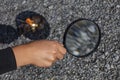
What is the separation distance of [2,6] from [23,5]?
0.42 m

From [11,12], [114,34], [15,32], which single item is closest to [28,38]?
[15,32]

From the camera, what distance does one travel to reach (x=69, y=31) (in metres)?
4.12

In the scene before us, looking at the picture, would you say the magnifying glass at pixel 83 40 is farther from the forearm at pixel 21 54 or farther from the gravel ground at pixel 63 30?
the forearm at pixel 21 54

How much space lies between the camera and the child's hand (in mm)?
2893

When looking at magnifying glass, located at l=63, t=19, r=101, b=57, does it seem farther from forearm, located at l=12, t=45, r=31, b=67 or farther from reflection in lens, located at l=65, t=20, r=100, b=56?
forearm, located at l=12, t=45, r=31, b=67

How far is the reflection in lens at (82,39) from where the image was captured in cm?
388

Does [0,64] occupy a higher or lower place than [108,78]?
higher

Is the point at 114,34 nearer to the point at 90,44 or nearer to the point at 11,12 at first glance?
the point at 90,44

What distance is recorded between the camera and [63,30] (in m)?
4.26

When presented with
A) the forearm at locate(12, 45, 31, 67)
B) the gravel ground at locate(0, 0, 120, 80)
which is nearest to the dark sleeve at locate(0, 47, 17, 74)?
the forearm at locate(12, 45, 31, 67)

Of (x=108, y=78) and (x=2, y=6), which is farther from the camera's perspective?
(x=2, y=6)

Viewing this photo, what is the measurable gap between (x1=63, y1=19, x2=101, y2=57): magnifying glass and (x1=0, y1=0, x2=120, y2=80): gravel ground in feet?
0.25

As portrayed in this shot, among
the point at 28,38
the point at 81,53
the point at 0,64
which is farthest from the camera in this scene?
the point at 28,38

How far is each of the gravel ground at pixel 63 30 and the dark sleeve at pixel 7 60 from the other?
116 centimetres
